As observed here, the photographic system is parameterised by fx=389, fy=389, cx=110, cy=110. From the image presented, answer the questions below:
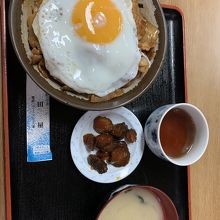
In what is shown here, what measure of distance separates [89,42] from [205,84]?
20.8 inches

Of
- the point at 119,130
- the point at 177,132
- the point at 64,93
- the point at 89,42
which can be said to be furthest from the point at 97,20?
the point at 177,132

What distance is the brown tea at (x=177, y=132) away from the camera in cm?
119

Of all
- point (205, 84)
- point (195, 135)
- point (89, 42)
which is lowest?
point (195, 135)

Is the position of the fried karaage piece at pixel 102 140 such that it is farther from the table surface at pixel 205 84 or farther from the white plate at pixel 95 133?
the table surface at pixel 205 84

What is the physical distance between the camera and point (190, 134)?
122cm

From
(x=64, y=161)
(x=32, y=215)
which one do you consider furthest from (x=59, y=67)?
(x=32, y=215)

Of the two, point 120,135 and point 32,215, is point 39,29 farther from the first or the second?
point 32,215

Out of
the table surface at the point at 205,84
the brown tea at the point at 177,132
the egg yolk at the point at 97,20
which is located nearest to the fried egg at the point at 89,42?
the egg yolk at the point at 97,20

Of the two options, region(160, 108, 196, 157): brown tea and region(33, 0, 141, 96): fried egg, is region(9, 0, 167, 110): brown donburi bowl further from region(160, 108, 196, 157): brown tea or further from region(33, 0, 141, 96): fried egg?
region(160, 108, 196, 157): brown tea

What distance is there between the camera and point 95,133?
1.13 metres

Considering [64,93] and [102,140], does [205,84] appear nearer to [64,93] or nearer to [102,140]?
[102,140]

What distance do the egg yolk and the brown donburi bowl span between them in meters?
0.12

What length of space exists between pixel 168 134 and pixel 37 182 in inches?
16.5

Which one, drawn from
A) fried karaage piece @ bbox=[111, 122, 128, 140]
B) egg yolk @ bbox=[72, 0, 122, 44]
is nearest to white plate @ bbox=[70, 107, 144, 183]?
fried karaage piece @ bbox=[111, 122, 128, 140]
